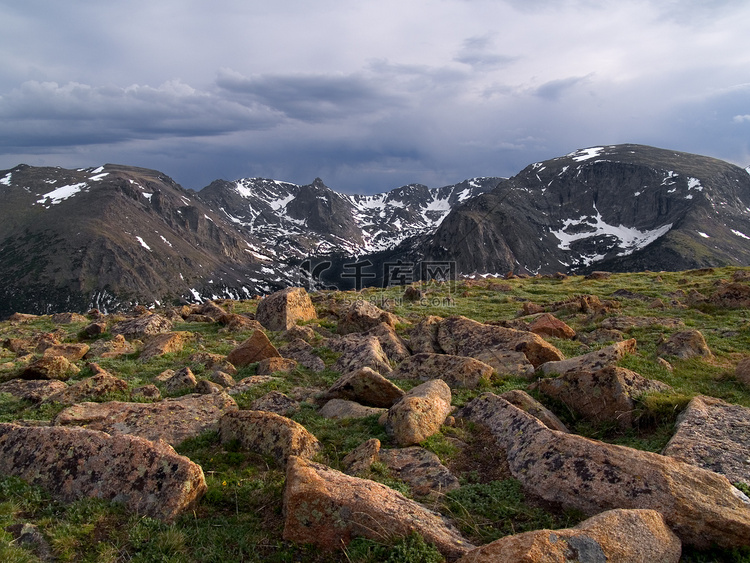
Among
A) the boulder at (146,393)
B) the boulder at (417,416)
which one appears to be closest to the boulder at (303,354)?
the boulder at (146,393)

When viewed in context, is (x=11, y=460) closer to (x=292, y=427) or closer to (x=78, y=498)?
(x=78, y=498)

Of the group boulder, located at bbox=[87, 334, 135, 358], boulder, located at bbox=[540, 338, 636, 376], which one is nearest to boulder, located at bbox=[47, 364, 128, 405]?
boulder, located at bbox=[87, 334, 135, 358]

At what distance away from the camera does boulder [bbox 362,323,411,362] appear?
19.5m

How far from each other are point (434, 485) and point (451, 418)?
120 inches

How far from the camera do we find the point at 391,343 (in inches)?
800

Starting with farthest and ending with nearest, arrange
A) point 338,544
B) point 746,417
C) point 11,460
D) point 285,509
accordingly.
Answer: point 746,417
point 11,460
point 285,509
point 338,544

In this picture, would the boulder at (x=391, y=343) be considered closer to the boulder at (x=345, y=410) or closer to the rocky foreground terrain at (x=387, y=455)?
the rocky foreground terrain at (x=387, y=455)

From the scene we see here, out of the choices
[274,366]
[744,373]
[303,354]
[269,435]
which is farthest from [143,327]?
[744,373]

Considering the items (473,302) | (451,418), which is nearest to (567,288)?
(473,302)

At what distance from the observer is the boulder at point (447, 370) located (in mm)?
14984

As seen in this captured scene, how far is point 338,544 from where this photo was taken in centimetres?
704

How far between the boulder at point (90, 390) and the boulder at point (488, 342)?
13.2m

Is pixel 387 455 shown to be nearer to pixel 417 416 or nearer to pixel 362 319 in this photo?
pixel 417 416

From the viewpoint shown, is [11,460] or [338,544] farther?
[11,460]
